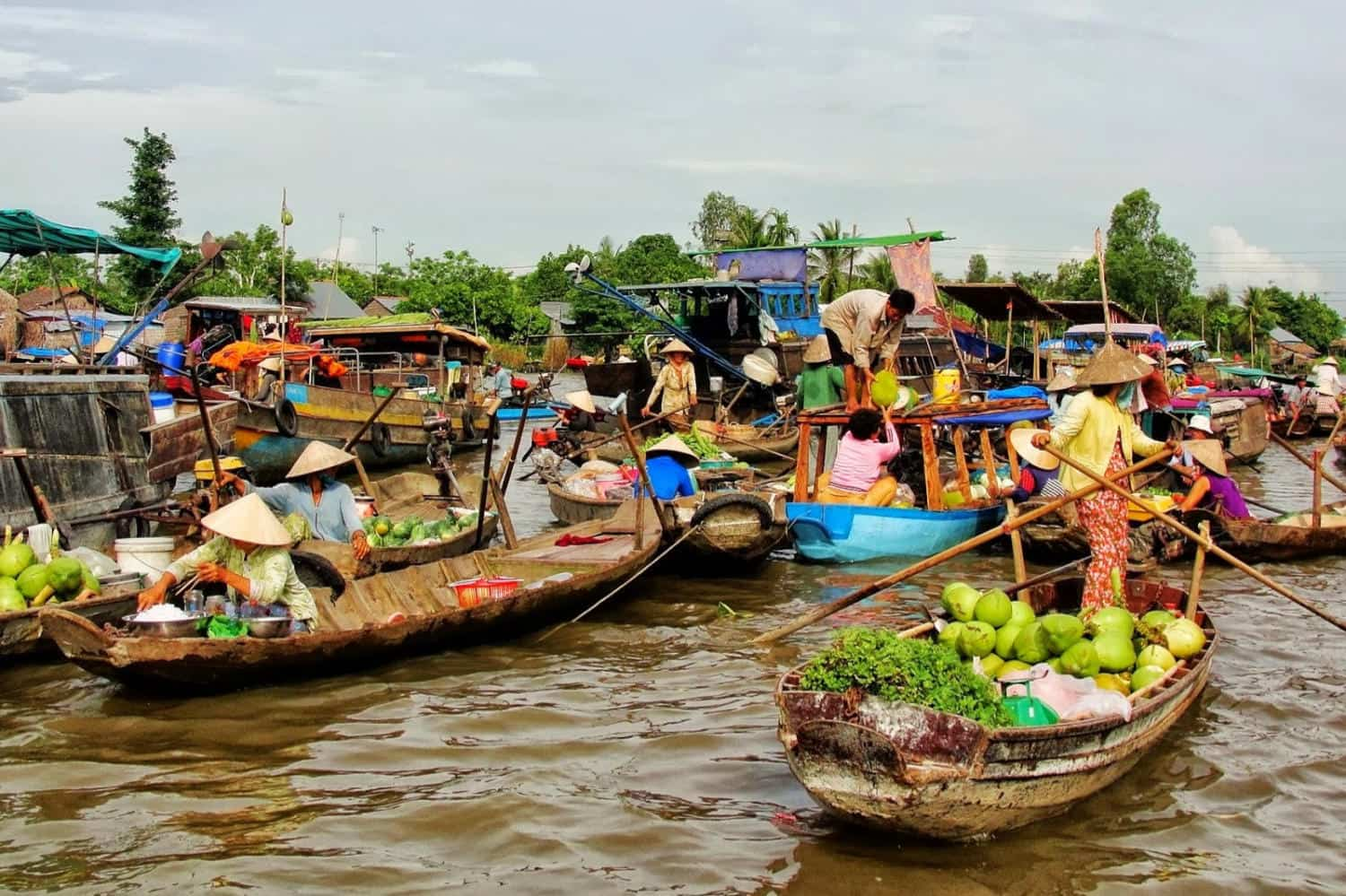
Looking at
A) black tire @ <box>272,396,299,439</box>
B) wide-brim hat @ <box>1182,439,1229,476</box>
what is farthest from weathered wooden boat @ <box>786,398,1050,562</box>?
black tire @ <box>272,396,299,439</box>

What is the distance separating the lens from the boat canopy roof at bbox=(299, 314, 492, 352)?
21594mm

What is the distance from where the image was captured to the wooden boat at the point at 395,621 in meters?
5.92

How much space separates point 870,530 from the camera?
9992mm

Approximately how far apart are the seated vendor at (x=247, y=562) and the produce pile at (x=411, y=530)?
2809 millimetres

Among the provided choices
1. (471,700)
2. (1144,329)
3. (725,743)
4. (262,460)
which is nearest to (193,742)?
(471,700)

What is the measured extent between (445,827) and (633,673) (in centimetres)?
254

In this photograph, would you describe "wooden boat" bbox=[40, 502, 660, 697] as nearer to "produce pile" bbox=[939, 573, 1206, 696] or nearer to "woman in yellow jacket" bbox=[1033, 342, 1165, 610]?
"produce pile" bbox=[939, 573, 1206, 696]

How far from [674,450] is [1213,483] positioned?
449 cm

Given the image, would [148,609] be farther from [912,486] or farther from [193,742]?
[912,486]

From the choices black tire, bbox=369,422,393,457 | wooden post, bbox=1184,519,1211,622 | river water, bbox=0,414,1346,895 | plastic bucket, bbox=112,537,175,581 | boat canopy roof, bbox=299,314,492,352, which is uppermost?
Result: boat canopy roof, bbox=299,314,492,352

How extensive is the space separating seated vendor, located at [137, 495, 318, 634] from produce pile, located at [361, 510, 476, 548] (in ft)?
9.22

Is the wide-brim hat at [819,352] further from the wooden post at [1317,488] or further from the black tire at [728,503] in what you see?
the wooden post at [1317,488]

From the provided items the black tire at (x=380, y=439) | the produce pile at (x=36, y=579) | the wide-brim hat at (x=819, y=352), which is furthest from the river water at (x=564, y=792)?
the black tire at (x=380, y=439)

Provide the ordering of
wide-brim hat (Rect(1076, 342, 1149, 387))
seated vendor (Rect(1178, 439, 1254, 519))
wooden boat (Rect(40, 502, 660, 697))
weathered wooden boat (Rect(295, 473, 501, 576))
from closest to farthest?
wooden boat (Rect(40, 502, 660, 697)) < wide-brim hat (Rect(1076, 342, 1149, 387)) < weathered wooden boat (Rect(295, 473, 501, 576)) < seated vendor (Rect(1178, 439, 1254, 519))
